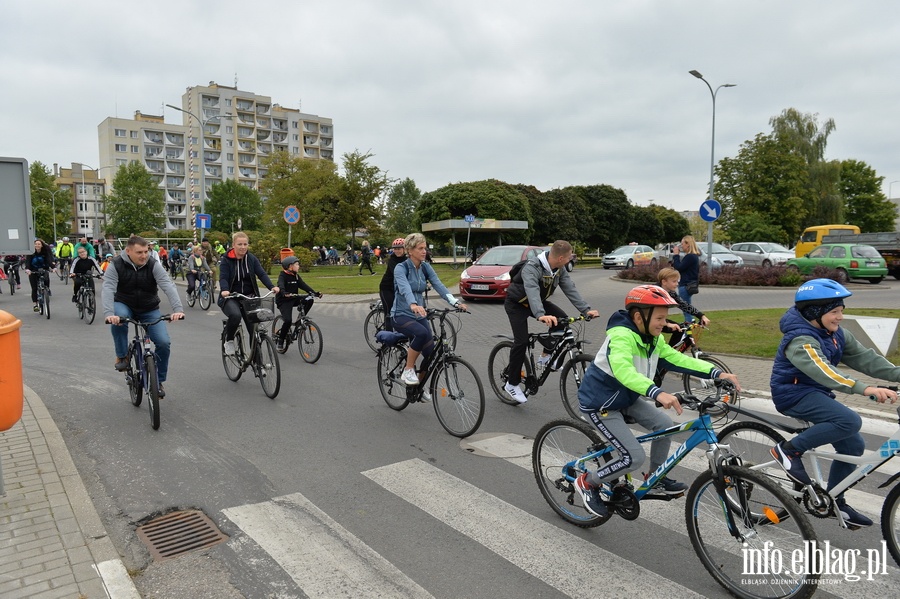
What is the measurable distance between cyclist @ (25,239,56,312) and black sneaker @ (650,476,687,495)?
52.3ft

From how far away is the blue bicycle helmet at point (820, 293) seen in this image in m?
3.75

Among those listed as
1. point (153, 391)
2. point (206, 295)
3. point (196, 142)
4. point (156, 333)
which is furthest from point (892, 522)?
point (196, 142)

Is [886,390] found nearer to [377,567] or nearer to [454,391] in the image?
[377,567]

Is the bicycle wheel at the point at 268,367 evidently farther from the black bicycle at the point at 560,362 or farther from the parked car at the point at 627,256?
the parked car at the point at 627,256

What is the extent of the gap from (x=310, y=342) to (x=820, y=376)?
7619 millimetres

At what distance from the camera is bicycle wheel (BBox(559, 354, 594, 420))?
6.78m

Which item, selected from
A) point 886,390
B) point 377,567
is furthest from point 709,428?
point 377,567

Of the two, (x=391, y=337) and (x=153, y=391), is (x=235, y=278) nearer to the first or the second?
(x=153, y=391)

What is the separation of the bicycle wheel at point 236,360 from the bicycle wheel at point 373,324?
279cm

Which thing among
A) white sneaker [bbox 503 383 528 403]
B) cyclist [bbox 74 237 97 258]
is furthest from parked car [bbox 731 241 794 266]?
cyclist [bbox 74 237 97 258]

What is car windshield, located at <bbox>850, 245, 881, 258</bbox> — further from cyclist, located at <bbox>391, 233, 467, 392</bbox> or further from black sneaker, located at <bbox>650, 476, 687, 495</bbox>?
black sneaker, located at <bbox>650, 476, 687, 495</bbox>

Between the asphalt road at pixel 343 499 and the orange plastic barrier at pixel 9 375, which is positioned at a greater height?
the orange plastic barrier at pixel 9 375

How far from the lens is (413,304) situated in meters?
6.22

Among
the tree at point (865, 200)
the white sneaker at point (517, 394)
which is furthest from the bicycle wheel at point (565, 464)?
the tree at point (865, 200)
